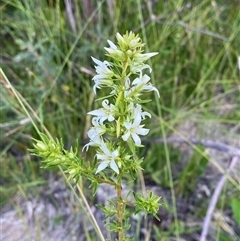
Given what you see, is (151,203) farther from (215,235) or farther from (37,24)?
(37,24)

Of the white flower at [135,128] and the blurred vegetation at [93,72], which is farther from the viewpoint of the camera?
the blurred vegetation at [93,72]

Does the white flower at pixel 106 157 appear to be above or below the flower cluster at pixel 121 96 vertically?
below

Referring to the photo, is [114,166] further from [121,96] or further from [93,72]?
[93,72]

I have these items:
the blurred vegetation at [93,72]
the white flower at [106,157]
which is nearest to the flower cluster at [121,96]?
the white flower at [106,157]

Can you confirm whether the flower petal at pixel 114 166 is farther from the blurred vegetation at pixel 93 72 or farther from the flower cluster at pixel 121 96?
the blurred vegetation at pixel 93 72

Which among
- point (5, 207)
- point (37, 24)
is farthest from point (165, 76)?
point (5, 207)

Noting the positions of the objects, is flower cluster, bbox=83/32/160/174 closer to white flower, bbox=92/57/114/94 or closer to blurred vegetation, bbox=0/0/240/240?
white flower, bbox=92/57/114/94

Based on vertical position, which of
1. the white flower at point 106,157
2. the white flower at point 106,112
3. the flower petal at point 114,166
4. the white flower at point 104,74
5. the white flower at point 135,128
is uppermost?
the white flower at point 104,74

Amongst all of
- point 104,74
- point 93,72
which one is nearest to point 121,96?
point 104,74

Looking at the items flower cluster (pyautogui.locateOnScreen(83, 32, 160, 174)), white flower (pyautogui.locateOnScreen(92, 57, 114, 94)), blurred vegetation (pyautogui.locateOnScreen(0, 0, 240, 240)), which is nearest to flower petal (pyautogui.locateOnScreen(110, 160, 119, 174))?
flower cluster (pyautogui.locateOnScreen(83, 32, 160, 174))
